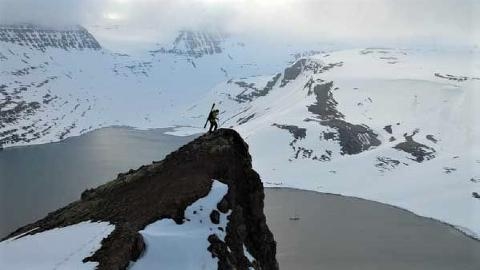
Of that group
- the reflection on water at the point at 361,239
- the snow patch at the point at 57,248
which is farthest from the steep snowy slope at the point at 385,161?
the snow patch at the point at 57,248

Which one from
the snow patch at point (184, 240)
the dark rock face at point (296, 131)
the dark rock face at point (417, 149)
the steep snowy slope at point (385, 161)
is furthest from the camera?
the dark rock face at point (296, 131)

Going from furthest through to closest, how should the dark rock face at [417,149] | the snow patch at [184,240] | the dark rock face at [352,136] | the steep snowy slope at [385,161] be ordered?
the dark rock face at [352,136], the dark rock face at [417,149], the steep snowy slope at [385,161], the snow patch at [184,240]

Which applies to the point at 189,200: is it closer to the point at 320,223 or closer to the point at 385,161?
the point at 320,223

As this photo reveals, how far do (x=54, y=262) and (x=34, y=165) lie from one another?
143920mm

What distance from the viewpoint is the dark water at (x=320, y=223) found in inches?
3275

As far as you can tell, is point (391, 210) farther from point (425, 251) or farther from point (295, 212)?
point (425, 251)

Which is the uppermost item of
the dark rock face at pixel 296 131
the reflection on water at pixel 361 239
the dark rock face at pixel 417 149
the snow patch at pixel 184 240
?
the snow patch at pixel 184 240

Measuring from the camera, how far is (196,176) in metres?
32.3

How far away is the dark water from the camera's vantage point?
83.2 m

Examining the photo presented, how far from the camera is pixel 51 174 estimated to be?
14050 cm

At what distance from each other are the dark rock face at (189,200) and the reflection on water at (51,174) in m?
62.1

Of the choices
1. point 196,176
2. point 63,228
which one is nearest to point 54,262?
point 63,228

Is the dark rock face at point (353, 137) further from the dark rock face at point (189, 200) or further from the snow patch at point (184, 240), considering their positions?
the snow patch at point (184, 240)

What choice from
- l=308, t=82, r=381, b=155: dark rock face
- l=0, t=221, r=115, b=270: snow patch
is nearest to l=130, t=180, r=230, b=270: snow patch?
l=0, t=221, r=115, b=270: snow patch
